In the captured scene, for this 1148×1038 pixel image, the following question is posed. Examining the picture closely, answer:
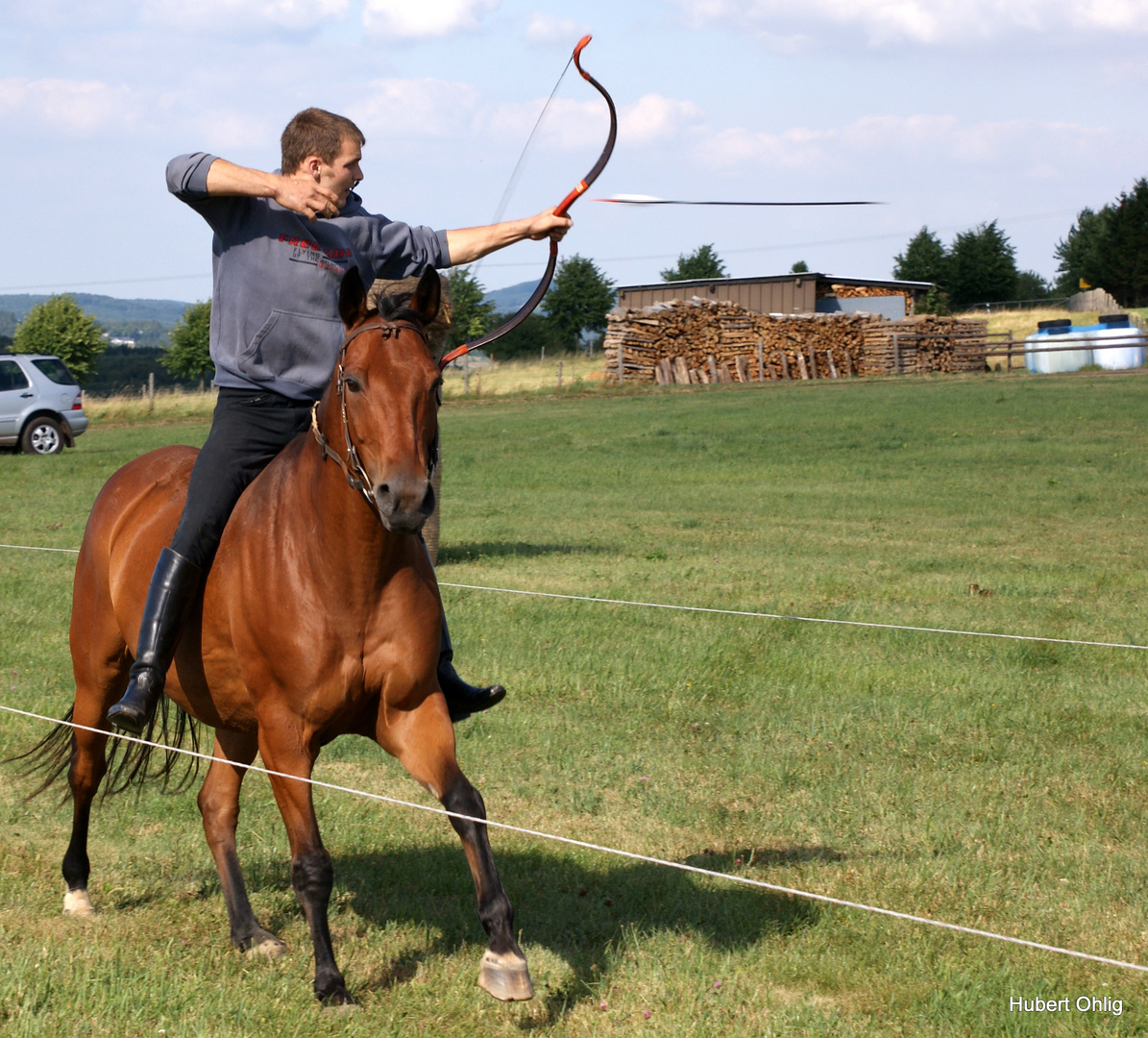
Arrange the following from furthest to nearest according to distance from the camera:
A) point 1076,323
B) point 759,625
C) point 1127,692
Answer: point 1076,323
point 759,625
point 1127,692

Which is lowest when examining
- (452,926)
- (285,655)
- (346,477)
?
(452,926)

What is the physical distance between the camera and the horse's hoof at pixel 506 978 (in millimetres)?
3768

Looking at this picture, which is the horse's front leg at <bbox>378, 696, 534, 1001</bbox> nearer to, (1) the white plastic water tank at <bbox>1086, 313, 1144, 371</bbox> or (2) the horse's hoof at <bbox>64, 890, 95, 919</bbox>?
(2) the horse's hoof at <bbox>64, 890, 95, 919</bbox>

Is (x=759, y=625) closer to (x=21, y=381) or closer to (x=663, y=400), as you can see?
(x=21, y=381)

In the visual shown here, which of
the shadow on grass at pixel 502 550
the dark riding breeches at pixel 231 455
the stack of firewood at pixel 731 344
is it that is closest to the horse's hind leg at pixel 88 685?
the dark riding breeches at pixel 231 455

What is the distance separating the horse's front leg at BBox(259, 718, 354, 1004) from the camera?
4125 mm

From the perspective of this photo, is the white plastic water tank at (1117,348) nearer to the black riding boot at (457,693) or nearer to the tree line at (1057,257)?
the tree line at (1057,257)

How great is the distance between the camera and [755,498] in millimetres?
19203

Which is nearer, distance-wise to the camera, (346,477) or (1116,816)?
(346,477)

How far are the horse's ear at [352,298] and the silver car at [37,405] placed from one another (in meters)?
25.5

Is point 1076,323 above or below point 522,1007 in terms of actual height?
above

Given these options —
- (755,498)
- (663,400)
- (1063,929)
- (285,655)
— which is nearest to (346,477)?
(285,655)

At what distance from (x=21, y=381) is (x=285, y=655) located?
25977 mm

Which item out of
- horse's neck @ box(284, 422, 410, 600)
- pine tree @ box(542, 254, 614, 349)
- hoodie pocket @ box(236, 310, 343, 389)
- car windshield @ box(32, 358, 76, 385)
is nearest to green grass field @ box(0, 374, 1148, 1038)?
horse's neck @ box(284, 422, 410, 600)
